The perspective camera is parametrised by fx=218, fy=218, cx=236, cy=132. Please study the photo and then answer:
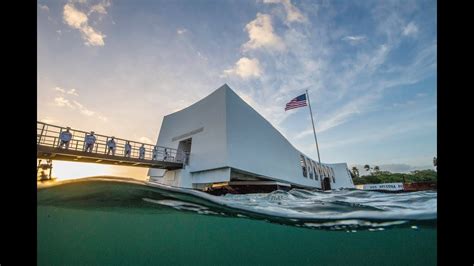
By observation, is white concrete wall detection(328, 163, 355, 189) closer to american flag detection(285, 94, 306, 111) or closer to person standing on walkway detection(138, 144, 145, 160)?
american flag detection(285, 94, 306, 111)

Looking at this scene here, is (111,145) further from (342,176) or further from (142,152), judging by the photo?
(342,176)

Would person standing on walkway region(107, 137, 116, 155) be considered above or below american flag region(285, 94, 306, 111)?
below

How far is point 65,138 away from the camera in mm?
13789

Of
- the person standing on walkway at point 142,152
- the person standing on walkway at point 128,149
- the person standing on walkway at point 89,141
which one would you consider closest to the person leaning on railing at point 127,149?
the person standing on walkway at point 128,149

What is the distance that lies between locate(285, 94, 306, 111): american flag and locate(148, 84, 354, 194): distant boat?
4.94m

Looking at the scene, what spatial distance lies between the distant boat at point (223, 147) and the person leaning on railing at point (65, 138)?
10.6 meters

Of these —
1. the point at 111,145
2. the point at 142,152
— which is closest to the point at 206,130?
the point at 142,152

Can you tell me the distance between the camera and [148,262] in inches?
703

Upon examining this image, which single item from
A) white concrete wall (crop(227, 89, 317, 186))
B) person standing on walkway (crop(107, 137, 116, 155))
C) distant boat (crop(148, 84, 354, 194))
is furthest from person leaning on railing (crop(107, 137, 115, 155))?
white concrete wall (crop(227, 89, 317, 186))

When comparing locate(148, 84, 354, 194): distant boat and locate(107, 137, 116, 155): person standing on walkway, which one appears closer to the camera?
locate(107, 137, 116, 155): person standing on walkway

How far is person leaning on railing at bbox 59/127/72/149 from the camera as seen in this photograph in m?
13.7

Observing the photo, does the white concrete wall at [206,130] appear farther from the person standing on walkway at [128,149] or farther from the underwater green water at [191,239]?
the underwater green water at [191,239]
